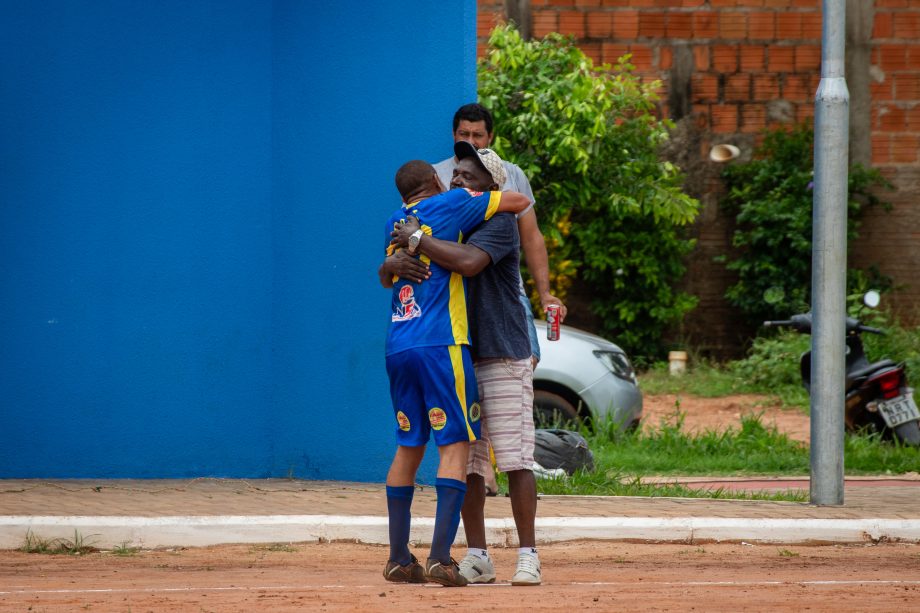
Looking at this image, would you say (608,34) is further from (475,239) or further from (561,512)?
(475,239)

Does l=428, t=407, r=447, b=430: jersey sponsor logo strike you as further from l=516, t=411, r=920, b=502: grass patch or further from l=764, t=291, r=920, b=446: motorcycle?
l=764, t=291, r=920, b=446: motorcycle

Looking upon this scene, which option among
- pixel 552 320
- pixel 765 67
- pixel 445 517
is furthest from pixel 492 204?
pixel 765 67

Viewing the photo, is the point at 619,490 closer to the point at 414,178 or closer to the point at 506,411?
the point at 506,411

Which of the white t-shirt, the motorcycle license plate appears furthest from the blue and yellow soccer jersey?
the motorcycle license plate

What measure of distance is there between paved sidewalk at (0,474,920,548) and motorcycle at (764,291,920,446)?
2.71 metres

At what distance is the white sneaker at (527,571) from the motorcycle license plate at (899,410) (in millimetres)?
6178

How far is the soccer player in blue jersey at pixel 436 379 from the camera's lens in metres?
5.55

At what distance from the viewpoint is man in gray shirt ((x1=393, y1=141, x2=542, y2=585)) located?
5.64m

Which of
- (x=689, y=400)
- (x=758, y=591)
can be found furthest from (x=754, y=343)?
(x=758, y=591)

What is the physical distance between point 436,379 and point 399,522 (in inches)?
24.0

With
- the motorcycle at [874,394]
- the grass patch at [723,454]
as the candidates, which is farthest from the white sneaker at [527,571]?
the motorcycle at [874,394]

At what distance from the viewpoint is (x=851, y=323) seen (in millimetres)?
11172

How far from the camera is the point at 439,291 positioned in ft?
18.4

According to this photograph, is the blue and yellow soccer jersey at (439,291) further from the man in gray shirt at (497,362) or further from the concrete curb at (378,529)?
the concrete curb at (378,529)
